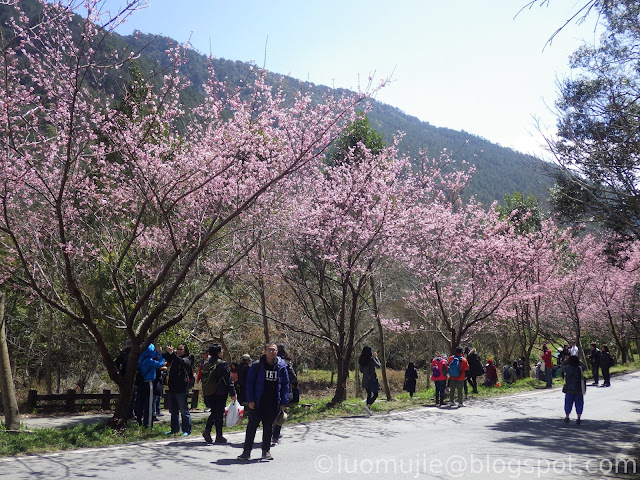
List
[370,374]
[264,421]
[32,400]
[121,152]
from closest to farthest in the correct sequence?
[264,421] < [121,152] < [370,374] < [32,400]

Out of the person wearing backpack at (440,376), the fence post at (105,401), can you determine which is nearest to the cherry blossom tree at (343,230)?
the person wearing backpack at (440,376)

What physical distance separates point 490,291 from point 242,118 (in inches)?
496

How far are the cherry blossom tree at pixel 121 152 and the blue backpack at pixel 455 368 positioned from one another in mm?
7261

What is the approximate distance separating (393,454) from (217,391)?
128 inches

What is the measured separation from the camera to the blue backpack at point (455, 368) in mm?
15688

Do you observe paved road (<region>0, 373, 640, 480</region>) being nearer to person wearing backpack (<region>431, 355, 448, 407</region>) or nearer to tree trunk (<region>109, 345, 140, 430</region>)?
tree trunk (<region>109, 345, 140, 430</region>)

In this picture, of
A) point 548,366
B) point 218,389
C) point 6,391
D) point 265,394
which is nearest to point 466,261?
point 548,366

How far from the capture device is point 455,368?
51.6 feet

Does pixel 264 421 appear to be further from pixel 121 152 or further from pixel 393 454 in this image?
pixel 121 152

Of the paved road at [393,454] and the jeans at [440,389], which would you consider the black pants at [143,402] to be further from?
the jeans at [440,389]

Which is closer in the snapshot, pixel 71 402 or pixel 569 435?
pixel 569 435

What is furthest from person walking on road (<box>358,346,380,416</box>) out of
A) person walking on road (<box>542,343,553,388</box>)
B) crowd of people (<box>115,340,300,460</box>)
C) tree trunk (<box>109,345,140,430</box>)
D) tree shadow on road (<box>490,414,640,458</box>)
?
person walking on road (<box>542,343,553,388</box>)

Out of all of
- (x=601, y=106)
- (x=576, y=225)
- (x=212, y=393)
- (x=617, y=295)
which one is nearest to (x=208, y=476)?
(x=212, y=393)

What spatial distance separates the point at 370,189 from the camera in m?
15.6
